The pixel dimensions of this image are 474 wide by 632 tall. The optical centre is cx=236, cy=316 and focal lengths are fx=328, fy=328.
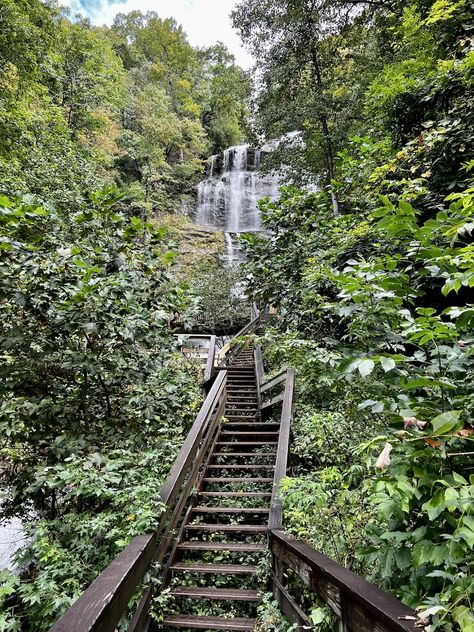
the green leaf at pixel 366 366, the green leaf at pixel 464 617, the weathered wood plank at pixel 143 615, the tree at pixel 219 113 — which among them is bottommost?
the weathered wood plank at pixel 143 615

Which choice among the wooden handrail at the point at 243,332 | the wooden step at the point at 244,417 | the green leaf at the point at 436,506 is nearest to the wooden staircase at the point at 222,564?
the green leaf at the point at 436,506

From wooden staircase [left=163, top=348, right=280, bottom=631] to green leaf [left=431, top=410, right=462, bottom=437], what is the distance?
2.37 metres

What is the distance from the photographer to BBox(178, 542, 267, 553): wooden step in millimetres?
2895

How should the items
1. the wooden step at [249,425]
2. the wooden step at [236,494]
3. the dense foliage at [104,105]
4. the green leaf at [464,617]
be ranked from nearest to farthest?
the green leaf at [464,617] < the wooden step at [236,494] < the wooden step at [249,425] < the dense foliage at [104,105]

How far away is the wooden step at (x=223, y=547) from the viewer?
114 inches

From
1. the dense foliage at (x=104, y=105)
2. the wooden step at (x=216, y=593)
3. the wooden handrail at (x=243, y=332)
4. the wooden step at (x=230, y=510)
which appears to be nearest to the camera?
the wooden step at (x=216, y=593)

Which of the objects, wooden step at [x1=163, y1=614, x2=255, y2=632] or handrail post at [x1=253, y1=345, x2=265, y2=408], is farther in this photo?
handrail post at [x1=253, y1=345, x2=265, y2=408]

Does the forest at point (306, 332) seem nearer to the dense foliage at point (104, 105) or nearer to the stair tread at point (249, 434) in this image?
the dense foliage at point (104, 105)

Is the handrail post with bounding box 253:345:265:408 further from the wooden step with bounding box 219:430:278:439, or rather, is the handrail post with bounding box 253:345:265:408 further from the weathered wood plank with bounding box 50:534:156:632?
the weathered wood plank with bounding box 50:534:156:632

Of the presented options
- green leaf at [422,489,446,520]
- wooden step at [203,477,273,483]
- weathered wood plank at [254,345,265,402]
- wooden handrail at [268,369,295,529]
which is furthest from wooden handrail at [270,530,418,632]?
weathered wood plank at [254,345,265,402]

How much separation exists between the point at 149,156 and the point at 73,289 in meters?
15.6

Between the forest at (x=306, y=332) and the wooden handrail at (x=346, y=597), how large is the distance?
0.26 feet

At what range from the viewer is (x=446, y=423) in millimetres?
959

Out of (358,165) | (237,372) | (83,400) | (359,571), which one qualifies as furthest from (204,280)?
(359,571)
